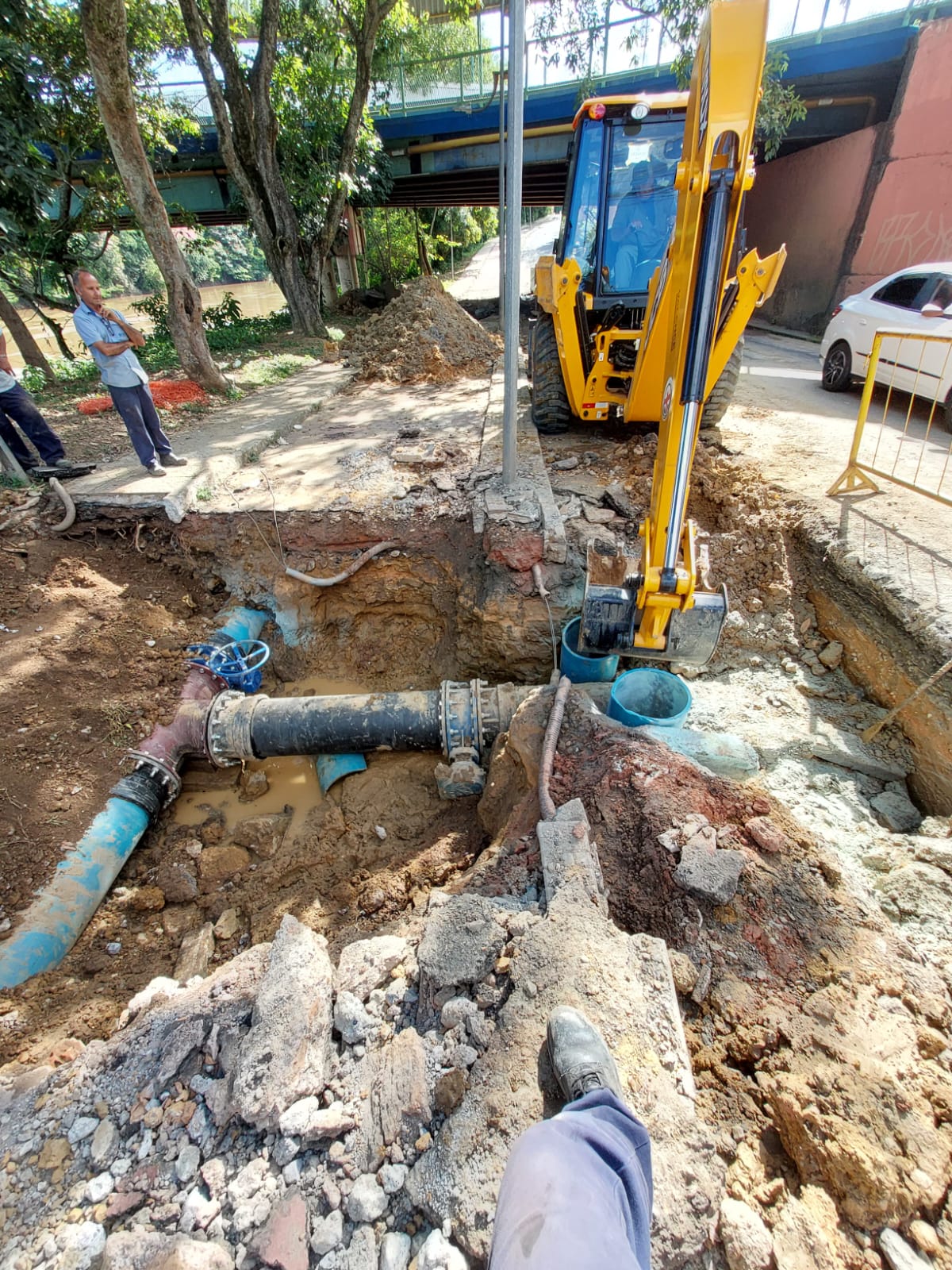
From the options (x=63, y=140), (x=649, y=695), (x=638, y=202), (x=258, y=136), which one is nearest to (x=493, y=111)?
(x=258, y=136)

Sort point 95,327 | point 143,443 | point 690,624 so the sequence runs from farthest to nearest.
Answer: point 143,443 < point 95,327 < point 690,624

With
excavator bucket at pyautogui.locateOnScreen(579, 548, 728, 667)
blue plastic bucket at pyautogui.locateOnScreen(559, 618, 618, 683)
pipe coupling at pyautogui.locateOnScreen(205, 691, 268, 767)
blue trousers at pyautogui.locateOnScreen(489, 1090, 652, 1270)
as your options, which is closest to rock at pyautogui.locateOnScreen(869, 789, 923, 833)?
excavator bucket at pyautogui.locateOnScreen(579, 548, 728, 667)

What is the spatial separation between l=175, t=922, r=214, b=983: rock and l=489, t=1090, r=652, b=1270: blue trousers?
2303 mm

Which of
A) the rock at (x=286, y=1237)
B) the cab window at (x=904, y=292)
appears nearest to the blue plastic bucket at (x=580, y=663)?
the rock at (x=286, y=1237)

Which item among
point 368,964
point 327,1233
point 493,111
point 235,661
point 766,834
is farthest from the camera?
point 493,111

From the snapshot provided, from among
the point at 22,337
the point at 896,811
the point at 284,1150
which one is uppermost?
the point at 22,337

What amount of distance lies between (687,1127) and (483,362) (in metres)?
10.7

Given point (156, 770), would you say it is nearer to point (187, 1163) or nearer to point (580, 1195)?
point (187, 1163)

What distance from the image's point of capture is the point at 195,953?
308 cm

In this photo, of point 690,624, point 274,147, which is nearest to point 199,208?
point 274,147

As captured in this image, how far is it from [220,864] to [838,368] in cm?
963

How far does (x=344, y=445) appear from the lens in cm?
658

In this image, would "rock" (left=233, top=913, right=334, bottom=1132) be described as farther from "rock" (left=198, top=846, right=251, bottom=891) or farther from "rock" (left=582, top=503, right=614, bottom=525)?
"rock" (left=582, top=503, right=614, bottom=525)

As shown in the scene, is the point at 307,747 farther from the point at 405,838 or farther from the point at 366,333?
the point at 366,333
